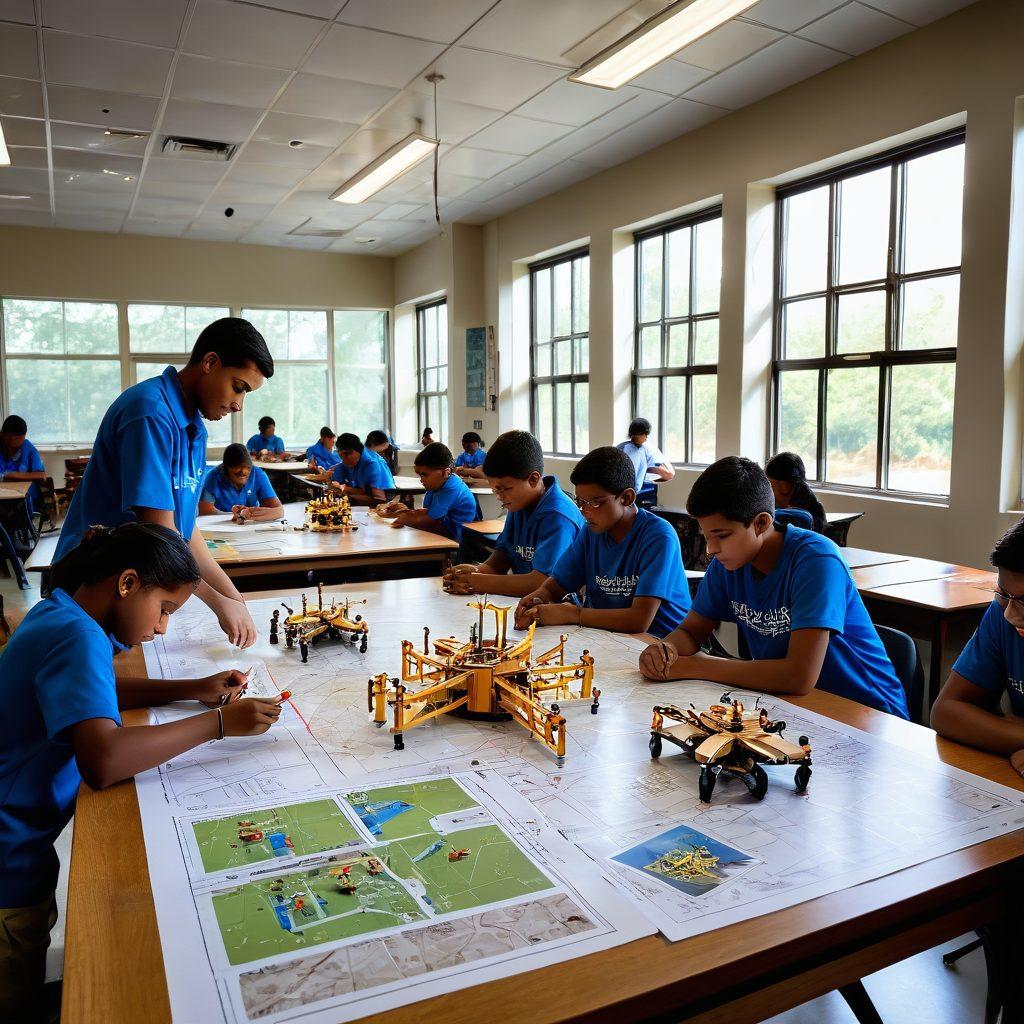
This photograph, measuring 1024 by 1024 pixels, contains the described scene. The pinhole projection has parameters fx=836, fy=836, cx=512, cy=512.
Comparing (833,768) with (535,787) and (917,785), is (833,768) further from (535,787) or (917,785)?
(535,787)

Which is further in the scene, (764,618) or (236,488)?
(236,488)

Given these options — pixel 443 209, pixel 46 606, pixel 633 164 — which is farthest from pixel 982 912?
pixel 443 209

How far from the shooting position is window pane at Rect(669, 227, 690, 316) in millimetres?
6707

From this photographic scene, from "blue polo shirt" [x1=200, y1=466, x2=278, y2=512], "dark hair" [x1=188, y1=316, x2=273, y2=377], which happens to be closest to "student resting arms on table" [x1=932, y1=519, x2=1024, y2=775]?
"dark hair" [x1=188, y1=316, x2=273, y2=377]

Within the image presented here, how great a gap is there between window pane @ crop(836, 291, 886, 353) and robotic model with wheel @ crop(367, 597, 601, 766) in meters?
4.31

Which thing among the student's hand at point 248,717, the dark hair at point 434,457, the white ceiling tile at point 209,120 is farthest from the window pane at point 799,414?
the student's hand at point 248,717

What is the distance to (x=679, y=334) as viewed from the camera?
6820 millimetres

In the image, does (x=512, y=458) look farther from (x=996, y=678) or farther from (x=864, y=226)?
(x=864, y=226)

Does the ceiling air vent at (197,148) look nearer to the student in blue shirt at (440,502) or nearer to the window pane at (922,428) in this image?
the student in blue shirt at (440,502)

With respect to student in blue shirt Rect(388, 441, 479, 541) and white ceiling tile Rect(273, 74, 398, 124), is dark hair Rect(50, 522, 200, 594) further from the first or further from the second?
white ceiling tile Rect(273, 74, 398, 124)

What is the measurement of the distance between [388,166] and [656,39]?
102 inches

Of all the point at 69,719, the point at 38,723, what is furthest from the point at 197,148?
the point at 69,719

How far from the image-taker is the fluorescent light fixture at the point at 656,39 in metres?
3.79

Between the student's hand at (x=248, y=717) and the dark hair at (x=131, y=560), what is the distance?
231 mm
